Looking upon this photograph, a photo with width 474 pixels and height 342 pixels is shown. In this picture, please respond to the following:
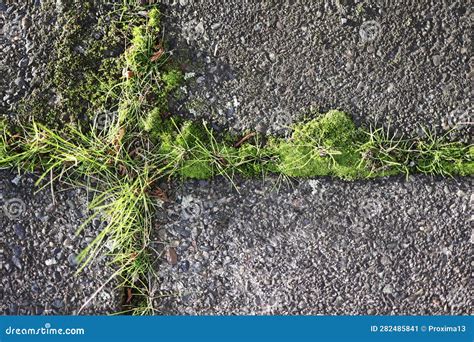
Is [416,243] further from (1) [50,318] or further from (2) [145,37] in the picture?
(1) [50,318]

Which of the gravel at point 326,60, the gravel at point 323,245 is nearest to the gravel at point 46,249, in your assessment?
the gravel at point 323,245

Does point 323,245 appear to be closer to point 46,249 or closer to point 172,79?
point 172,79

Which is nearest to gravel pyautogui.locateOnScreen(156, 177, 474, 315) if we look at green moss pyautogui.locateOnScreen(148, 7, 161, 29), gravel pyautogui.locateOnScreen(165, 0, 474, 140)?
gravel pyautogui.locateOnScreen(165, 0, 474, 140)

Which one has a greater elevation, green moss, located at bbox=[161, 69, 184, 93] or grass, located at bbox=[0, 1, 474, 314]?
green moss, located at bbox=[161, 69, 184, 93]

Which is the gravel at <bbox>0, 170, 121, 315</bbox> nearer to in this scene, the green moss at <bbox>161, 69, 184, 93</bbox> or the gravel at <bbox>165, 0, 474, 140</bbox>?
the green moss at <bbox>161, 69, 184, 93</bbox>

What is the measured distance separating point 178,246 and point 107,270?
0.27 meters

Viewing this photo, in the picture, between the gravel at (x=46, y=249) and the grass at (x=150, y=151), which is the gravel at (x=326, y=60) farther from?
the gravel at (x=46, y=249)

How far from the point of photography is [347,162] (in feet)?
5.66

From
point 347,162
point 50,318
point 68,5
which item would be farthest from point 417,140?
point 50,318

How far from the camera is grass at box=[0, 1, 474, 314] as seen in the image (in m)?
1.72

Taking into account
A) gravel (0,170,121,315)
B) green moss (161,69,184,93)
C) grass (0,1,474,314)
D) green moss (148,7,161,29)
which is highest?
green moss (148,7,161,29)

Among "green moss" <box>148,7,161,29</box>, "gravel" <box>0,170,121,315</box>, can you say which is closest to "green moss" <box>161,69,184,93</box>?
"green moss" <box>148,7,161,29</box>

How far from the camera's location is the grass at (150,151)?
67.9 inches

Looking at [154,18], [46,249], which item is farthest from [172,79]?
[46,249]
